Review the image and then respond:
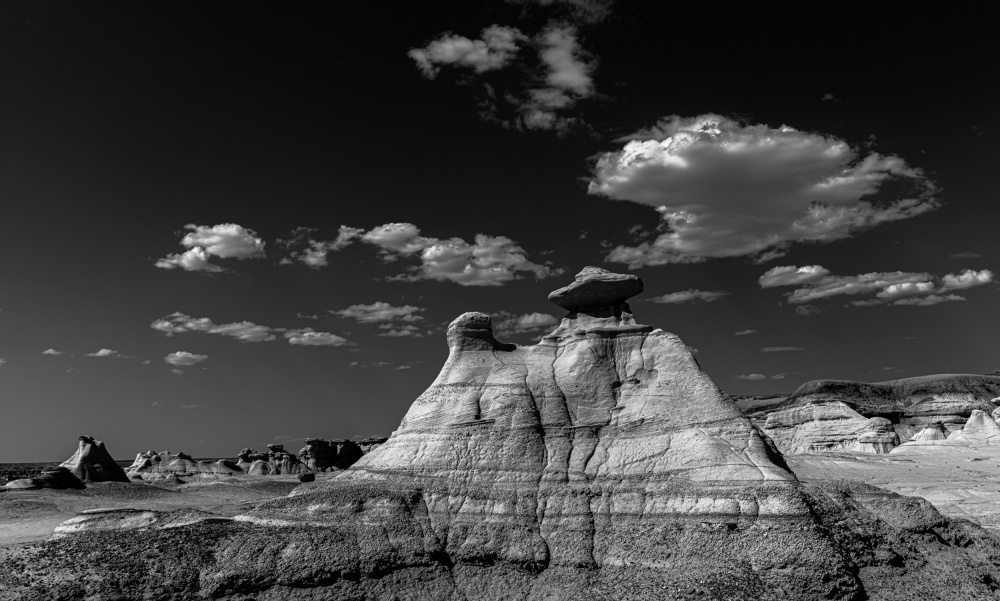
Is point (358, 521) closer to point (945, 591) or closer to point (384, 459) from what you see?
point (384, 459)

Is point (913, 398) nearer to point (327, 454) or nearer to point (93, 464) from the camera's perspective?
point (327, 454)

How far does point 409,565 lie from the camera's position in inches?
942

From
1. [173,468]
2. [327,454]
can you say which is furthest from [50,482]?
[327,454]

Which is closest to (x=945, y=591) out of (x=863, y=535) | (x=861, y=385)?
(x=863, y=535)

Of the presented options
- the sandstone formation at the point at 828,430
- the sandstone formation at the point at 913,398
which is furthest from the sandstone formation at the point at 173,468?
the sandstone formation at the point at 913,398

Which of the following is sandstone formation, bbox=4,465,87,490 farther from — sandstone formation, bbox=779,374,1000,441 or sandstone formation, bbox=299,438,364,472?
sandstone formation, bbox=779,374,1000,441

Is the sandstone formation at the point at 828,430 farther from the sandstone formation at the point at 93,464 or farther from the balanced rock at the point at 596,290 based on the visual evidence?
the sandstone formation at the point at 93,464

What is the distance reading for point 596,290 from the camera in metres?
32.0

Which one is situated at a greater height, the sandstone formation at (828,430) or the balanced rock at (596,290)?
the balanced rock at (596,290)

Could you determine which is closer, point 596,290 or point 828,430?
point 596,290

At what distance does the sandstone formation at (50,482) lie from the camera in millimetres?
57594

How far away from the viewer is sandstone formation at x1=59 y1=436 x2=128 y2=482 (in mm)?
69812

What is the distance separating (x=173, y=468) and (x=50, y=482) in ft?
120

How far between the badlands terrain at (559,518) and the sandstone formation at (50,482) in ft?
90.5
